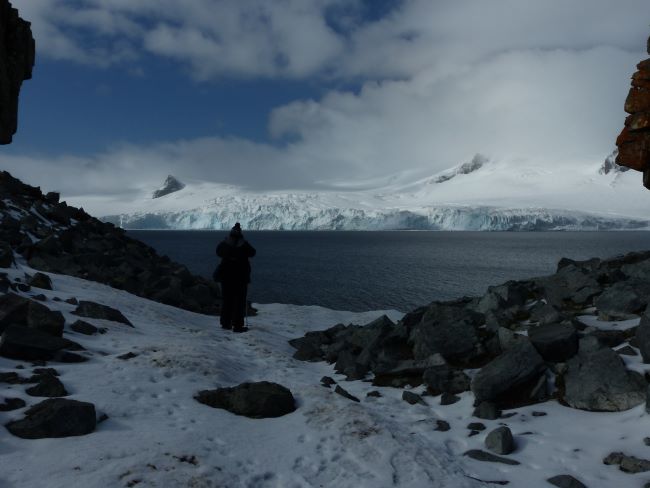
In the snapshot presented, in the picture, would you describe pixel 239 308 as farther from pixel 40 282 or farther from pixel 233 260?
pixel 40 282

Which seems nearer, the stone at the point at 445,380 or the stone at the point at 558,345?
the stone at the point at 558,345

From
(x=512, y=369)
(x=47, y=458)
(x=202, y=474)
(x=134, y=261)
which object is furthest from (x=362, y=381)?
(x=134, y=261)

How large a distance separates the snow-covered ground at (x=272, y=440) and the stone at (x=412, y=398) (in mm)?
174

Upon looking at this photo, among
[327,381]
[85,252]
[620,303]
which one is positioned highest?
[620,303]

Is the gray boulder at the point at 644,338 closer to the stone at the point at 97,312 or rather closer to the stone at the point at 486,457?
the stone at the point at 486,457

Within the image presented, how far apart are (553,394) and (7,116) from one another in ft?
55.0

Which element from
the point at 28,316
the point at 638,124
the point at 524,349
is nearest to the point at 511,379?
the point at 524,349

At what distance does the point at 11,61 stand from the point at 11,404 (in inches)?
489

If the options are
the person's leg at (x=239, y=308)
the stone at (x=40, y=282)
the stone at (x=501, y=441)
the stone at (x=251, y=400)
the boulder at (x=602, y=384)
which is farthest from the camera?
the person's leg at (x=239, y=308)

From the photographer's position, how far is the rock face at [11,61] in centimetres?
1454

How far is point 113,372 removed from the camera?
9.87 meters

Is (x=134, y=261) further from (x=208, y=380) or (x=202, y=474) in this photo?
(x=202, y=474)

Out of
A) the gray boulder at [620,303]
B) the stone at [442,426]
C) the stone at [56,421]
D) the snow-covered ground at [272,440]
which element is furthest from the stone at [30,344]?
the gray boulder at [620,303]

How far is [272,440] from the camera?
309 inches
